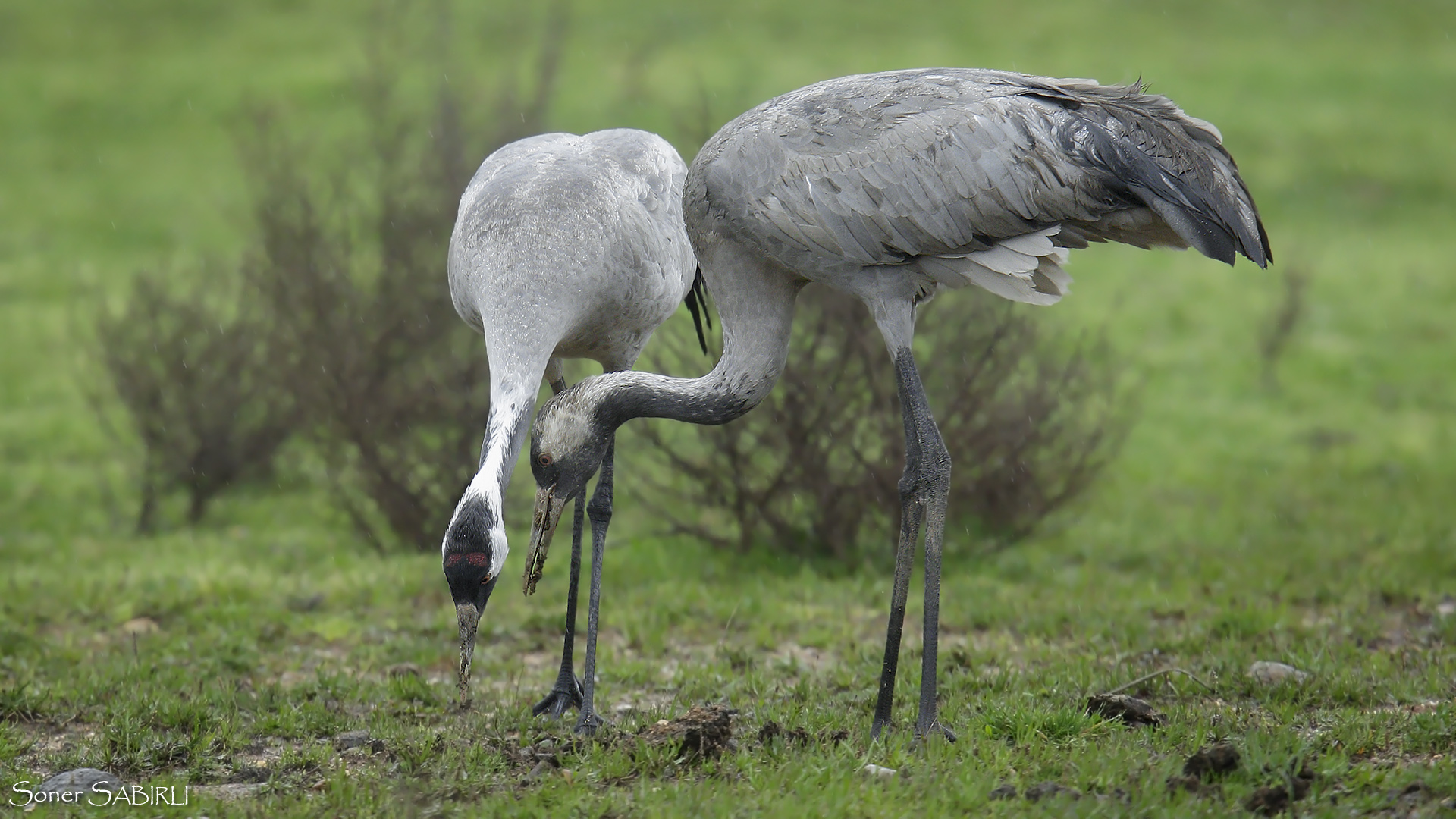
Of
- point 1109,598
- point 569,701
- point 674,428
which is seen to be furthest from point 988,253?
point 674,428

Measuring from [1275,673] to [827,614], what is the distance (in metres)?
2.32

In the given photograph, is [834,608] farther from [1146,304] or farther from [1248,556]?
[1146,304]

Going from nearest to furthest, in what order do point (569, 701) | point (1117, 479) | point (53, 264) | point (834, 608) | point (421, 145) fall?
point (569, 701) < point (834, 608) < point (421, 145) < point (1117, 479) < point (53, 264)

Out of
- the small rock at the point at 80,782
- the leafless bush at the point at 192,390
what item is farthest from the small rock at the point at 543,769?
the leafless bush at the point at 192,390

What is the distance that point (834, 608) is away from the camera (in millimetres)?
6992

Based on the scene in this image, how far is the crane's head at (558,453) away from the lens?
460cm

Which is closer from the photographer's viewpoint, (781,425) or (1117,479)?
(781,425)

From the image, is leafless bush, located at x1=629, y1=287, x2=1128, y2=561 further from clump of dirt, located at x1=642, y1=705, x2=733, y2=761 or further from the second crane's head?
clump of dirt, located at x1=642, y1=705, x2=733, y2=761

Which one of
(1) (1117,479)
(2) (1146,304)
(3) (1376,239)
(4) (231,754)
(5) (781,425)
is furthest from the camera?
(3) (1376,239)

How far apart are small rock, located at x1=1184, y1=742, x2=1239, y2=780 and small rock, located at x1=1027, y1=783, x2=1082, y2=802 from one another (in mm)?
348

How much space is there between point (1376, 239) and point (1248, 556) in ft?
42.5

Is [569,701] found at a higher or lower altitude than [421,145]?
lower

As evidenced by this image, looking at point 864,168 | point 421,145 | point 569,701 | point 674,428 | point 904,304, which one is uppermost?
point 421,145

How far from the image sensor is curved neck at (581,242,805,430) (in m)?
4.65
